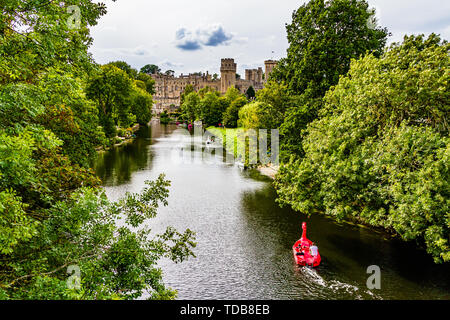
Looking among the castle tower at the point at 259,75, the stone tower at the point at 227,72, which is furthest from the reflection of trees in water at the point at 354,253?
the castle tower at the point at 259,75

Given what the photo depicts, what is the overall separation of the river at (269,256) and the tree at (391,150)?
1902 millimetres

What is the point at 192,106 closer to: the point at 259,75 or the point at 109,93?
the point at 109,93

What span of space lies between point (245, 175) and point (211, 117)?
56788mm

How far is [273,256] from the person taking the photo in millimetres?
18672

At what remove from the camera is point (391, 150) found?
619 inches

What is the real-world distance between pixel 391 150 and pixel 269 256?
8.12 metres

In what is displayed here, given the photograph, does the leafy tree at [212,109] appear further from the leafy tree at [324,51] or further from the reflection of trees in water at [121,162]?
the leafy tree at [324,51]

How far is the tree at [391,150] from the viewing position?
14.0 metres

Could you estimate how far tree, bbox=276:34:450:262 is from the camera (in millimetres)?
14031

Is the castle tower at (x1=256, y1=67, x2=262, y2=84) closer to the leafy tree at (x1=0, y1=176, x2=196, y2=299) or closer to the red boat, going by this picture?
the red boat

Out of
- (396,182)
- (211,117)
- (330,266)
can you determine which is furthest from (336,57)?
(211,117)
